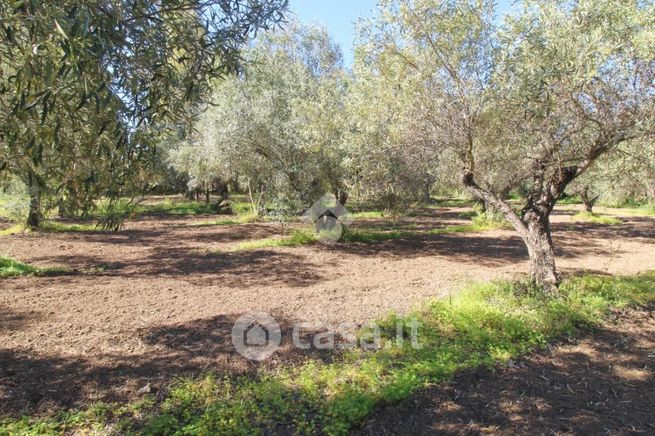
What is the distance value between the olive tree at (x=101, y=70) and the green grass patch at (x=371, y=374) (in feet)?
7.03

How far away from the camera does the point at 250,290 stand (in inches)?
317

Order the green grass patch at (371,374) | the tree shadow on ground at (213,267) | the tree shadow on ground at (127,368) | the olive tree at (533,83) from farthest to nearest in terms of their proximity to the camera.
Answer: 1. the tree shadow on ground at (213,267)
2. the olive tree at (533,83)
3. the tree shadow on ground at (127,368)
4. the green grass patch at (371,374)

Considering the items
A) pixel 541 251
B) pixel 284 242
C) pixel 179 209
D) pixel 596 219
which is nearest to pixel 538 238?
pixel 541 251

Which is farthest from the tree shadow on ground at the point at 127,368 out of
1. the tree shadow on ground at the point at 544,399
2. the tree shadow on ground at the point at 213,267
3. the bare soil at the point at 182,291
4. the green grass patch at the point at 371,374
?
the tree shadow on ground at the point at 213,267

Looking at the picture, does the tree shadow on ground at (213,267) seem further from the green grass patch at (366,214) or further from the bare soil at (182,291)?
the green grass patch at (366,214)

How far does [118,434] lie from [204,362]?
141 cm

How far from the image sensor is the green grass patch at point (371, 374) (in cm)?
363

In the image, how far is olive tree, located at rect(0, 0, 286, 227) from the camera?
2.58 meters

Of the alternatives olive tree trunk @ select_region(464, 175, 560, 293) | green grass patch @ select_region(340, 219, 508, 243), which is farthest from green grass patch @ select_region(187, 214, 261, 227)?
olive tree trunk @ select_region(464, 175, 560, 293)

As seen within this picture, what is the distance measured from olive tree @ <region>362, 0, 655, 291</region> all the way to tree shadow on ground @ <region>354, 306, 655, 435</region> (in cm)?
234

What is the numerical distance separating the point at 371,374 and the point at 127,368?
9.34ft

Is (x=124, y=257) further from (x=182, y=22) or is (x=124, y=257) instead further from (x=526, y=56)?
(x=526, y=56)

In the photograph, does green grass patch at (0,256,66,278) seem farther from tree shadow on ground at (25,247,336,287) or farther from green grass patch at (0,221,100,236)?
green grass patch at (0,221,100,236)

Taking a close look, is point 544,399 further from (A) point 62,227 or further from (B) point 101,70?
(A) point 62,227
